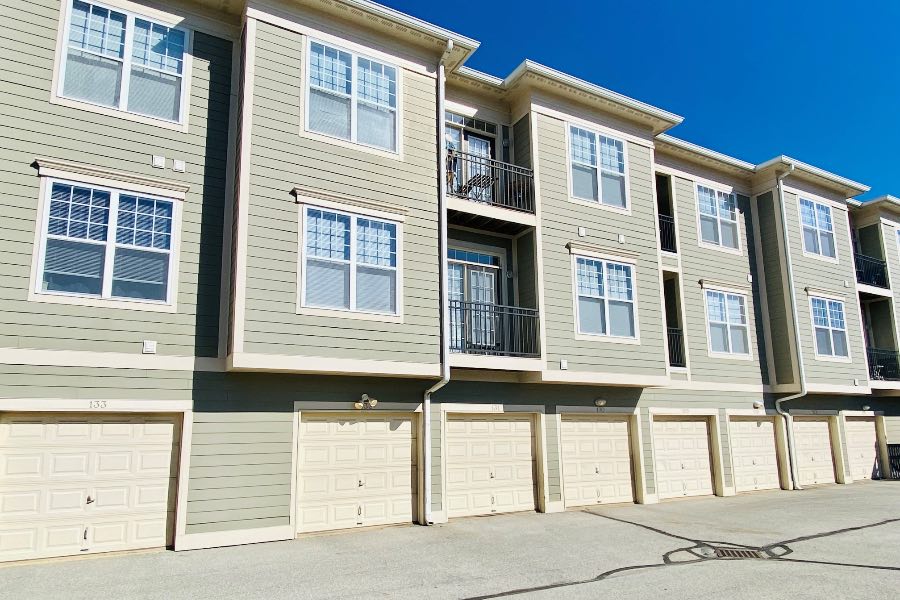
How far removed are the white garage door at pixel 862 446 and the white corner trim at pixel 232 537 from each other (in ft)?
55.1

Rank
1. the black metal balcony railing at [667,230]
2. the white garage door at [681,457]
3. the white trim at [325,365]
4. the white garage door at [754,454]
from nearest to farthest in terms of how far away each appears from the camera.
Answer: the white trim at [325,365] < the white garage door at [681,457] < the white garage door at [754,454] < the black metal balcony railing at [667,230]

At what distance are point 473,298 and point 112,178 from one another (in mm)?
6912

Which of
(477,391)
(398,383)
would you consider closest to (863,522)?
(477,391)

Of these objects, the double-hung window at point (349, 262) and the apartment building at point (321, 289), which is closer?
the apartment building at point (321, 289)

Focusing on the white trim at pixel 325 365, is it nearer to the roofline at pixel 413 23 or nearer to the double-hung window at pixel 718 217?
the roofline at pixel 413 23

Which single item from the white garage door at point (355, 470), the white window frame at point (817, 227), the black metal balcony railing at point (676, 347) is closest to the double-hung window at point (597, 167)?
the black metal balcony railing at point (676, 347)

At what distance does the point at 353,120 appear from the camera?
11.2m

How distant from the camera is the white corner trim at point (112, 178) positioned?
9055mm

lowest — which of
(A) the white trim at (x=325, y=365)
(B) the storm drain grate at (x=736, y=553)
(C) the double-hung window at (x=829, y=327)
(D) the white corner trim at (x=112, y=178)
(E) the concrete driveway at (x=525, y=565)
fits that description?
(B) the storm drain grate at (x=736, y=553)

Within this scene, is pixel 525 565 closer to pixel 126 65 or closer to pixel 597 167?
pixel 597 167

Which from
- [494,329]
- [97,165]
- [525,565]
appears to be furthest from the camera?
[494,329]

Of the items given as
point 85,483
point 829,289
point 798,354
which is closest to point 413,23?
point 85,483

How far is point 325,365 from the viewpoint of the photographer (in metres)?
10.1

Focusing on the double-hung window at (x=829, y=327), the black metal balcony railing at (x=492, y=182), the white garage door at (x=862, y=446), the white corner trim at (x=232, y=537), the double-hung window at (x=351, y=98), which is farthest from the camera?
the white garage door at (x=862, y=446)
